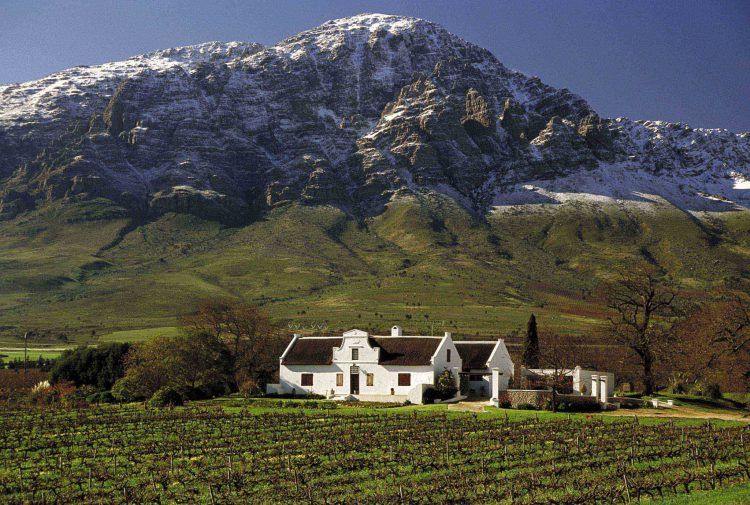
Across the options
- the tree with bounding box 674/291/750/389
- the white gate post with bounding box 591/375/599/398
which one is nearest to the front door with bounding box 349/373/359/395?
the white gate post with bounding box 591/375/599/398

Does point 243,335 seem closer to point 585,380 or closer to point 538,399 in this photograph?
point 585,380

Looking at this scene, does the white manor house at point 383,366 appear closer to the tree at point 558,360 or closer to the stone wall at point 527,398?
the tree at point 558,360

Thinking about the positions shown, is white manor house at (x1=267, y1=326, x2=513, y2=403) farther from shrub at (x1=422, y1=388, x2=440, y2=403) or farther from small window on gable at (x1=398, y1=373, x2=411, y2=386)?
shrub at (x1=422, y1=388, x2=440, y2=403)

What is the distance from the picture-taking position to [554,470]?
32.8 m

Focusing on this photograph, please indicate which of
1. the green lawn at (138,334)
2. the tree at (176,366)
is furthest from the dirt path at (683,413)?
the green lawn at (138,334)

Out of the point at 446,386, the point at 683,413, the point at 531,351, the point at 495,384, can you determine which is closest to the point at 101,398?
the point at 446,386

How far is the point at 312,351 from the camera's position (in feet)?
281

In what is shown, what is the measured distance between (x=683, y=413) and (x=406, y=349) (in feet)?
94.5

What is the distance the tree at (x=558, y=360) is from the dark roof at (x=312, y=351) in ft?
72.3

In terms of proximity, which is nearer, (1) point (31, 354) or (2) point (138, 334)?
(1) point (31, 354)

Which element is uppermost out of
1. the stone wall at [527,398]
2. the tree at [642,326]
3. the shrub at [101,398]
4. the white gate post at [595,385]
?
the tree at [642,326]

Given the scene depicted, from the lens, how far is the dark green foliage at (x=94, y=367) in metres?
89.9

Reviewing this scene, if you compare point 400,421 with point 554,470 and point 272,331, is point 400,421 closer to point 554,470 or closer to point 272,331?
point 554,470

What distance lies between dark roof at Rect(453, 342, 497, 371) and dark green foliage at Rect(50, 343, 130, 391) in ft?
121
